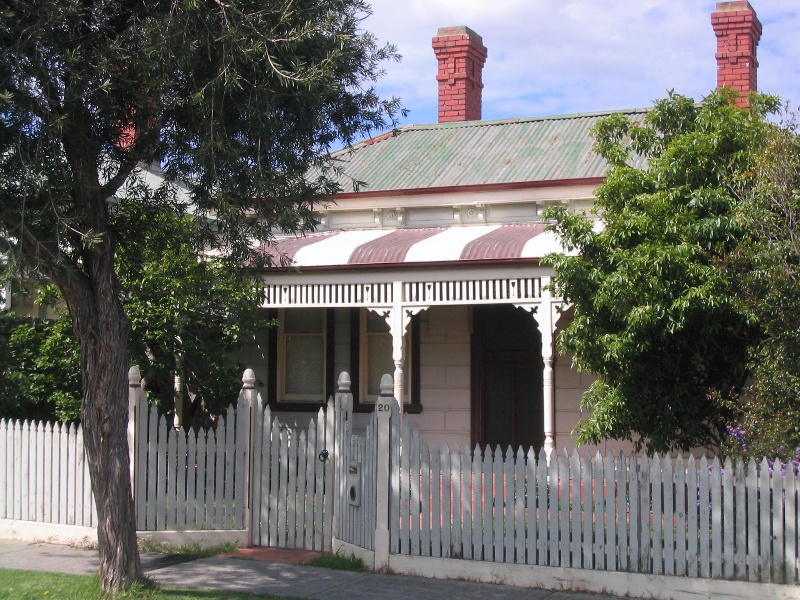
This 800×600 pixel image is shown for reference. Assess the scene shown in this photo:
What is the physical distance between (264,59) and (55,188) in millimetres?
1888

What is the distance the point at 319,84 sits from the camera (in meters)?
8.00

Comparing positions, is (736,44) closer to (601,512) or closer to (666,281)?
(666,281)

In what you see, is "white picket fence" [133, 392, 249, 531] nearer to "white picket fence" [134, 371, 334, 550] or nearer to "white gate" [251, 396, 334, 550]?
"white picket fence" [134, 371, 334, 550]

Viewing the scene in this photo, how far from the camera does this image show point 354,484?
917cm

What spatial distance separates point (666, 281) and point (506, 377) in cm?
553

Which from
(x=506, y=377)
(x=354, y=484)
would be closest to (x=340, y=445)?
(x=354, y=484)

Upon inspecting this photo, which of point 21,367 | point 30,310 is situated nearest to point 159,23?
point 21,367

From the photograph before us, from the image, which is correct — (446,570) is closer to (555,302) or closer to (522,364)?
(555,302)

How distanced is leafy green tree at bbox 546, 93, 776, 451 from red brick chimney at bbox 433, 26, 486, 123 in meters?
7.95

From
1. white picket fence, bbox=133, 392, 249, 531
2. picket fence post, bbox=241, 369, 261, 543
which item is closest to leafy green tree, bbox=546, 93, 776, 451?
picket fence post, bbox=241, 369, 261, 543

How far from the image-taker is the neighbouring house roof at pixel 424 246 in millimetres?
13047

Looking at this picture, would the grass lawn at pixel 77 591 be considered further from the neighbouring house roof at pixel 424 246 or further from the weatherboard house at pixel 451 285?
the weatherboard house at pixel 451 285

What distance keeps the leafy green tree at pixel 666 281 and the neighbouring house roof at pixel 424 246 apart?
169 centimetres

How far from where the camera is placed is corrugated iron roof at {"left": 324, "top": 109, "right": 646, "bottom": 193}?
15.6m
